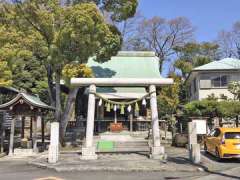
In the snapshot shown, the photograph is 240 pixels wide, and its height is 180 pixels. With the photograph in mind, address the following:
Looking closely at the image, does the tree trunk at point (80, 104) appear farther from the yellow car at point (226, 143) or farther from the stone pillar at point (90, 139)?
the yellow car at point (226, 143)

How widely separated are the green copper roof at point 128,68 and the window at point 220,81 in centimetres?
711

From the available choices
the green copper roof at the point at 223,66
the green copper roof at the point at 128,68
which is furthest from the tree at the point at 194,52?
the green copper roof at the point at 128,68

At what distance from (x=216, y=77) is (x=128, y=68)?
996 cm

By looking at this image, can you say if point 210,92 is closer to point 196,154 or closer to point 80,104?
point 80,104

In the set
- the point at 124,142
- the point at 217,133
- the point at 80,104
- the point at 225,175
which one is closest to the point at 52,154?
the point at 225,175

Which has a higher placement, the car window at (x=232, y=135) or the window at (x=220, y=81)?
the window at (x=220, y=81)

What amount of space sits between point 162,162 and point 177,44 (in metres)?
45.6

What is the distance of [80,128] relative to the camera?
31.6 meters

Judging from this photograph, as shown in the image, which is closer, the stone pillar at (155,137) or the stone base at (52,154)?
the stone base at (52,154)

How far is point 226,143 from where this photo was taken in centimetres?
1777

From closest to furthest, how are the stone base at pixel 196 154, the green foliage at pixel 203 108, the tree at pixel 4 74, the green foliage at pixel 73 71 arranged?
1. the stone base at pixel 196 154
2. the tree at pixel 4 74
3. the green foliage at pixel 73 71
4. the green foliage at pixel 203 108

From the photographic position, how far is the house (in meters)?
39.3

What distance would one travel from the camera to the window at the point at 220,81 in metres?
39.6

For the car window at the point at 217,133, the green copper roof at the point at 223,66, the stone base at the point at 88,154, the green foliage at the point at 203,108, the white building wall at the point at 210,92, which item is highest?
the green copper roof at the point at 223,66
